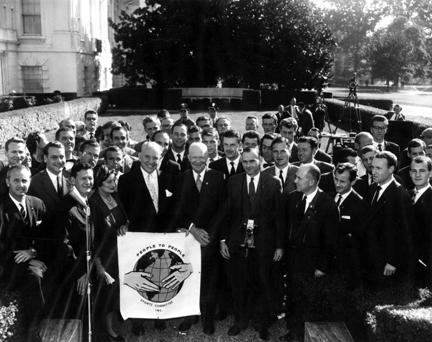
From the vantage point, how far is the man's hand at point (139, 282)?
5.72 m

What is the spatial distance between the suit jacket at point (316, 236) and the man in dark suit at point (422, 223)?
37.5 inches

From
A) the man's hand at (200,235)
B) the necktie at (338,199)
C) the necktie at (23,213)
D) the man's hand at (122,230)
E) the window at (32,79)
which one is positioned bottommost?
the man's hand at (200,235)

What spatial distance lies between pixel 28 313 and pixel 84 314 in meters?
0.76

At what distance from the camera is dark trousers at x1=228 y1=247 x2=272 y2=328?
19.2 ft

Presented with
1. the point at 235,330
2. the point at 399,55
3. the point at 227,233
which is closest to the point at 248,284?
the point at 235,330

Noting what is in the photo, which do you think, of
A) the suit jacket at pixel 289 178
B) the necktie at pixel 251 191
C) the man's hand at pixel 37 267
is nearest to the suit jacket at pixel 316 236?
the necktie at pixel 251 191

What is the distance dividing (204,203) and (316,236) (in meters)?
1.35

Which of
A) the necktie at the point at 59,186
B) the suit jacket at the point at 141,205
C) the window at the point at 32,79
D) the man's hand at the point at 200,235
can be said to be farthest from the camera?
the window at the point at 32,79

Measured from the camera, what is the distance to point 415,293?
16.7ft

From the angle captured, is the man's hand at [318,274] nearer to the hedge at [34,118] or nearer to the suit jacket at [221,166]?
the suit jacket at [221,166]

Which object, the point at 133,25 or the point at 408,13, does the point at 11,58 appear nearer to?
the point at 133,25

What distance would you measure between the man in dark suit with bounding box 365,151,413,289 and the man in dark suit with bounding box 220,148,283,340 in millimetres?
1038

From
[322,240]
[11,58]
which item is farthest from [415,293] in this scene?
[11,58]

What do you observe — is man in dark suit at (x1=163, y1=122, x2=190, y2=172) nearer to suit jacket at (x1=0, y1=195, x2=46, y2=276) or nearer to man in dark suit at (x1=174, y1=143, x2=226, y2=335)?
man in dark suit at (x1=174, y1=143, x2=226, y2=335)
